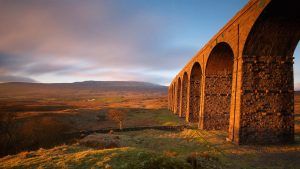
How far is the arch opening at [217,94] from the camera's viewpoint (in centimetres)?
1883

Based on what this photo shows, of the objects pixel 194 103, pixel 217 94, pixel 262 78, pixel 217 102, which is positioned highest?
pixel 262 78

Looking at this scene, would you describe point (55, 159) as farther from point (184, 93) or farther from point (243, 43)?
point (184, 93)

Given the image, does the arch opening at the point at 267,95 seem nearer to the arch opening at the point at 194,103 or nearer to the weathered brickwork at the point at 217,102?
the weathered brickwork at the point at 217,102

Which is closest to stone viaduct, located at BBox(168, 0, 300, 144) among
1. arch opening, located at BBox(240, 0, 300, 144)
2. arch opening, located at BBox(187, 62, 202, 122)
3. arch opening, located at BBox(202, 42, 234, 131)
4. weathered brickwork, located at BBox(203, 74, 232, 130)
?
arch opening, located at BBox(240, 0, 300, 144)

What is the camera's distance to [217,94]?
19000 millimetres

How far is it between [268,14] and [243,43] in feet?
7.21

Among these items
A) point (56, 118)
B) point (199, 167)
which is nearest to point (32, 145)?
point (56, 118)

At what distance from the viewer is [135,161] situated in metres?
6.71

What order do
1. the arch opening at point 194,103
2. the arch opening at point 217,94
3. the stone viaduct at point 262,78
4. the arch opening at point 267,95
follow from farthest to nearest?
the arch opening at point 194,103, the arch opening at point 217,94, the arch opening at point 267,95, the stone viaduct at point 262,78

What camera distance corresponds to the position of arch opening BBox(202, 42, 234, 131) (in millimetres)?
18828

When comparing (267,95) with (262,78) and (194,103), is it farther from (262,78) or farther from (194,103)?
(194,103)

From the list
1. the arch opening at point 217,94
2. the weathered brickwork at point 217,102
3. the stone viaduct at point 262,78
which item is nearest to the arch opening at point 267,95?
the stone viaduct at point 262,78

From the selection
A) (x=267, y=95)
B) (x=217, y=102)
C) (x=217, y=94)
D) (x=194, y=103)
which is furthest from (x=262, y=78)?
(x=194, y=103)

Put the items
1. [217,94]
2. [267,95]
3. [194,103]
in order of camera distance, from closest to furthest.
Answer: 1. [267,95]
2. [217,94]
3. [194,103]
